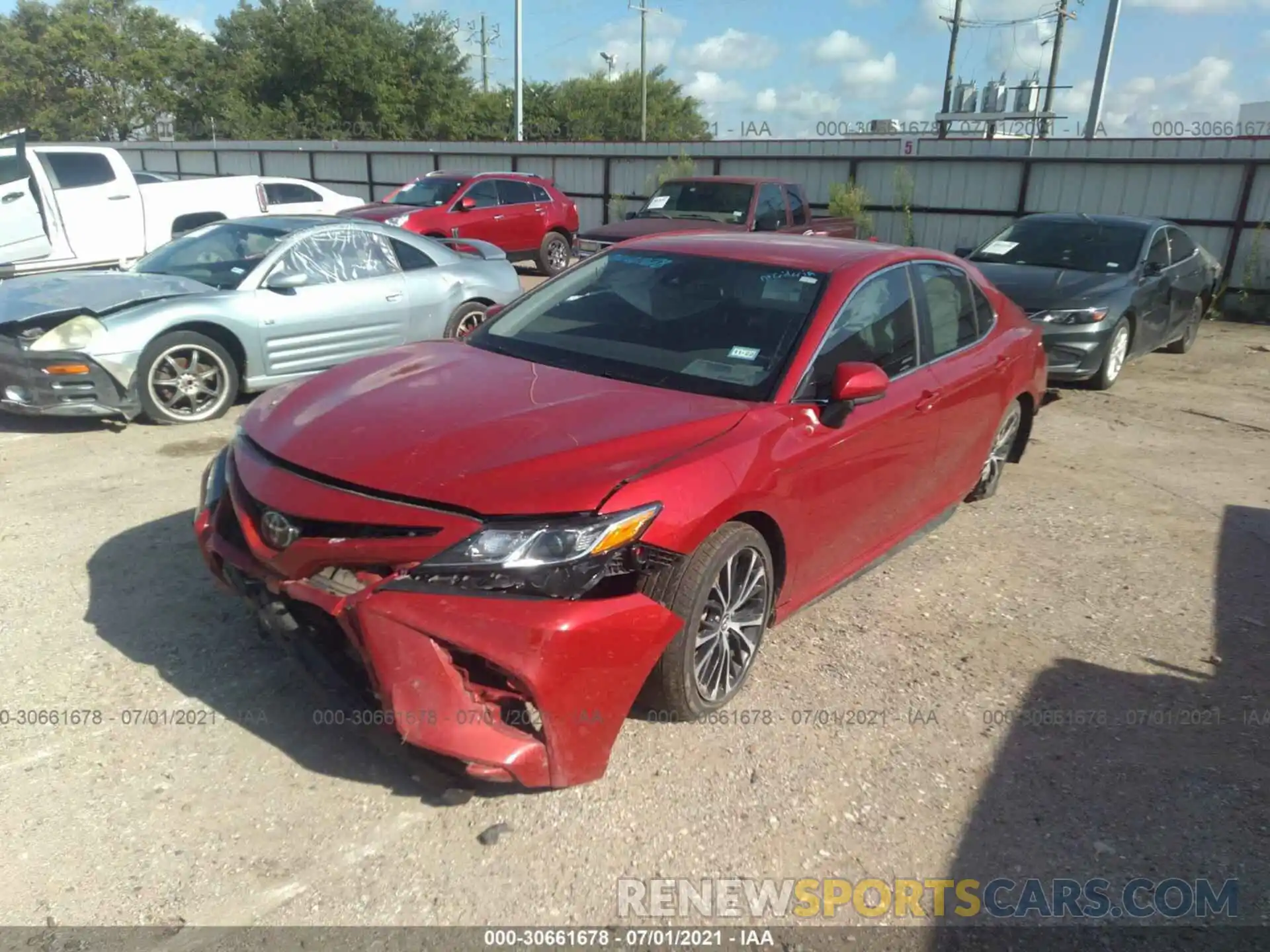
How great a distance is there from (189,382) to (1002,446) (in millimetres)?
5398

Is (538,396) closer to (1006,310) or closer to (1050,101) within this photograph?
(1006,310)

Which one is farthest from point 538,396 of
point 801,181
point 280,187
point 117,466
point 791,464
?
point 801,181

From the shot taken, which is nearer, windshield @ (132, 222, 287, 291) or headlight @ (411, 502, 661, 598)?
headlight @ (411, 502, 661, 598)

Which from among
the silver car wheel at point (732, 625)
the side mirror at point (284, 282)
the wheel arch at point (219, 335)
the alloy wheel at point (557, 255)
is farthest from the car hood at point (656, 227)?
the silver car wheel at point (732, 625)

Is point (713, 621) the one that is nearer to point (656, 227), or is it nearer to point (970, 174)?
point (656, 227)

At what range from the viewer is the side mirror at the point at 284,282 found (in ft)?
22.4

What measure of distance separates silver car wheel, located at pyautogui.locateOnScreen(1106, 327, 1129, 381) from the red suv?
807 centimetres

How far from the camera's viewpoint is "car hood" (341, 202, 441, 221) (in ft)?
44.9

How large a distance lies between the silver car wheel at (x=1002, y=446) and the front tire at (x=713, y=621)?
2.56m

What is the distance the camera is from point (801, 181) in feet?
60.3

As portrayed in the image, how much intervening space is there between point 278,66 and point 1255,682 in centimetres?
5302

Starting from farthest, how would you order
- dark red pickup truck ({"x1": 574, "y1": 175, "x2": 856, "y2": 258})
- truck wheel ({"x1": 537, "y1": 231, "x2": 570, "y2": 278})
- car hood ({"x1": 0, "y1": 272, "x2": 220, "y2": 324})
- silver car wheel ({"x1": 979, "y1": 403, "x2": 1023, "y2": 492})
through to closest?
truck wheel ({"x1": 537, "y1": 231, "x2": 570, "y2": 278})
dark red pickup truck ({"x1": 574, "y1": 175, "x2": 856, "y2": 258})
car hood ({"x1": 0, "y1": 272, "x2": 220, "y2": 324})
silver car wheel ({"x1": 979, "y1": 403, "x2": 1023, "y2": 492})

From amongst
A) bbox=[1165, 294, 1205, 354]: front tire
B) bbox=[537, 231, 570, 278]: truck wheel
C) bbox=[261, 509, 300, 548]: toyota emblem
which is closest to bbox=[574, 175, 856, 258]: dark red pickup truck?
bbox=[537, 231, 570, 278]: truck wheel

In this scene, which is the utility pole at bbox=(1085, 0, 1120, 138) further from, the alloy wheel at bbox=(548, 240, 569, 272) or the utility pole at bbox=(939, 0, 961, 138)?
the utility pole at bbox=(939, 0, 961, 138)
